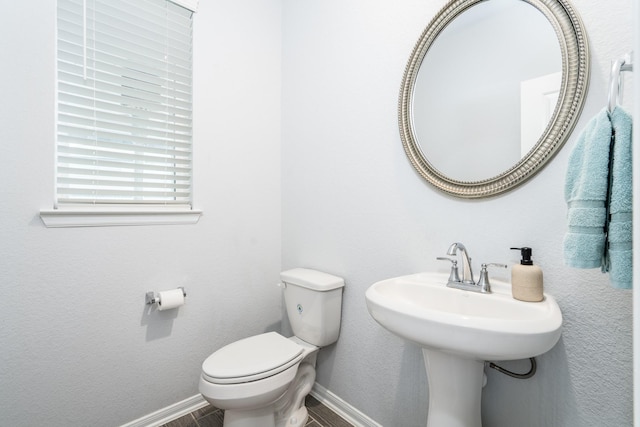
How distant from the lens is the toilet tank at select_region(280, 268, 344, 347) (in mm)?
1485

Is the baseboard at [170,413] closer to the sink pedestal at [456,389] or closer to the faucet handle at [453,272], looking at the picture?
the sink pedestal at [456,389]

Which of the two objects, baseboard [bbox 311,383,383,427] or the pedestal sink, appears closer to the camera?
the pedestal sink

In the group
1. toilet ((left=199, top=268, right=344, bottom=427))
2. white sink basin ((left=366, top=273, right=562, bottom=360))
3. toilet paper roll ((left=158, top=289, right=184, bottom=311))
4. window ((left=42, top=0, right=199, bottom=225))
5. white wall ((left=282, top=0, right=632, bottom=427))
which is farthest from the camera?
toilet paper roll ((left=158, top=289, right=184, bottom=311))

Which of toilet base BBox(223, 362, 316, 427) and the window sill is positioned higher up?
the window sill

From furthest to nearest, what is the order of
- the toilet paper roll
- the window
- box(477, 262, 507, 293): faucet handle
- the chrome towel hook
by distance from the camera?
1. the toilet paper roll
2. the window
3. box(477, 262, 507, 293): faucet handle
4. the chrome towel hook

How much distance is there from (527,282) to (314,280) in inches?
36.1

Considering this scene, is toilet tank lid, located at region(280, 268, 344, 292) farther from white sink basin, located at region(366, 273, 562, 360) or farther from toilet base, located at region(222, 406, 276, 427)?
toilet base, located at region(222, 406, 276, 427)

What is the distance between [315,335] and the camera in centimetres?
152

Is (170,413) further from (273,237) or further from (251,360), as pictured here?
(273,237)

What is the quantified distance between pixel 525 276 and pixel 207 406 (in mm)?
1676

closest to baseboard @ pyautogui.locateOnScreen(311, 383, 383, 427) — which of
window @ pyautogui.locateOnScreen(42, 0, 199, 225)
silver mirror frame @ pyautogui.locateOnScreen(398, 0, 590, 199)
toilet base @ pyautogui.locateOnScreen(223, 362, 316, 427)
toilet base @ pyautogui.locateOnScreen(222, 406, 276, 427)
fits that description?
toilet base @ pyautogui.locateOnScreen(223, 362, 316, 427)

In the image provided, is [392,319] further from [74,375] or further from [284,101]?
[284,101]

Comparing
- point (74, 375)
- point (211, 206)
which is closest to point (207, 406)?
point (74, 375)

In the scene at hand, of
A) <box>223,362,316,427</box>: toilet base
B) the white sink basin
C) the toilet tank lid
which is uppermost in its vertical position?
the white sink basin
